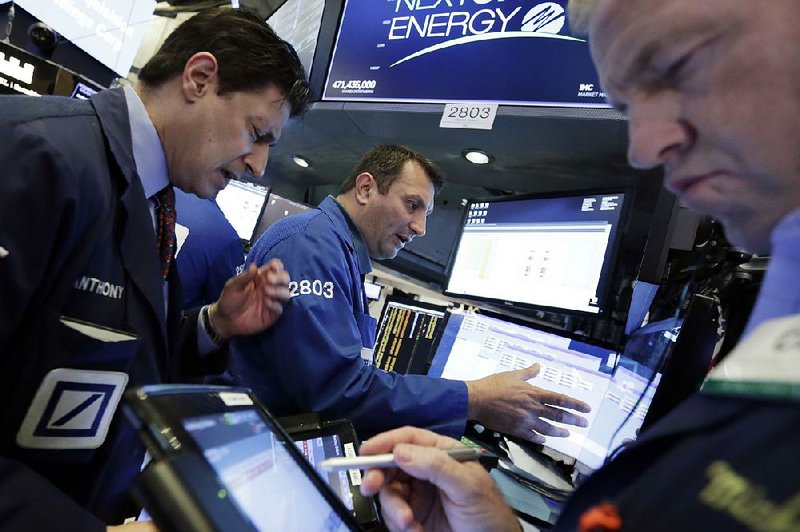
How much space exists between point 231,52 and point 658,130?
925 mm

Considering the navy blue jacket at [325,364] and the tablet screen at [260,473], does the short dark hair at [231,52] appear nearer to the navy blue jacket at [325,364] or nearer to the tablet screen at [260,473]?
the navy blue jacket at [325,364]

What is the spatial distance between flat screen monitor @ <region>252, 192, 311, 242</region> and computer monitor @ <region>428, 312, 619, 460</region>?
5.06 feet

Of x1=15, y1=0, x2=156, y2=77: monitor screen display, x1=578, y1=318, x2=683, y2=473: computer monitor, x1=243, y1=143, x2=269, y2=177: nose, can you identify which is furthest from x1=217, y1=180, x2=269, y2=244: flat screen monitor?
x1=578, y1=318, x2=683, y2=473: computer monitor

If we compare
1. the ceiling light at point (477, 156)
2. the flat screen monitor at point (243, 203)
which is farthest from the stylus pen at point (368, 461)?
the flat screen monitor at point (243, 203)

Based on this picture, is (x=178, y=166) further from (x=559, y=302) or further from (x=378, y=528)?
(x=559, y=302)

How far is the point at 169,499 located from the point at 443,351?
57.8 inches

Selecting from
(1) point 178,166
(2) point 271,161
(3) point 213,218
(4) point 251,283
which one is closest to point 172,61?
(1) point 178,166

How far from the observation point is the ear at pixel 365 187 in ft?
5.51

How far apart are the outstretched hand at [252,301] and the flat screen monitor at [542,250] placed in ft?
2.47

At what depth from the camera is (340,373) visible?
119cm

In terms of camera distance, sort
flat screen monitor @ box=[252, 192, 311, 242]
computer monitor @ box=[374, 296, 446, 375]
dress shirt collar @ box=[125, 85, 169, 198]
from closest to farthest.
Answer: dress shirt collar @ box=[125, 85, 169, 198], computer monitor @ box=[374, 296, 446, 375], flat screen monitor @ box=[252, 192, 311, 242]

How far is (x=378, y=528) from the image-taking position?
863 millimetres

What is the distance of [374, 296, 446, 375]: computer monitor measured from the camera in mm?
1859

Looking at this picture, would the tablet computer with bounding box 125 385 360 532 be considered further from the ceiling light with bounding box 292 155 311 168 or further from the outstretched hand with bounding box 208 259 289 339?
the ceiling light with bounding box 292 155 311 168
